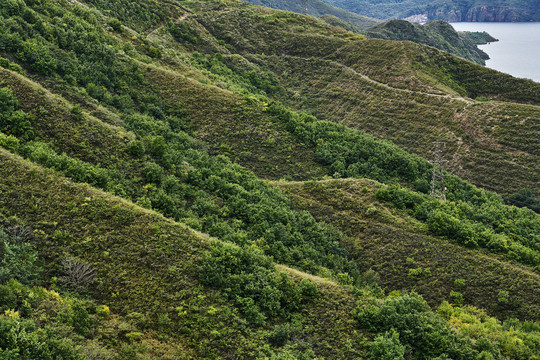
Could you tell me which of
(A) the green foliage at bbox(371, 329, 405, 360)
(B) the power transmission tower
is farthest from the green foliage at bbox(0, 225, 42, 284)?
(B) the power transmission tower

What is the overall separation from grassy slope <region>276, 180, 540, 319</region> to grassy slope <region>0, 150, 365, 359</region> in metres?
10.9

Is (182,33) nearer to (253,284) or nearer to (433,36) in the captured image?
(253,284)

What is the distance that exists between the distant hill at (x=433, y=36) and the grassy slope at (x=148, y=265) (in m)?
166

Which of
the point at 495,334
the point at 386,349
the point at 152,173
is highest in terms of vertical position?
the point at 152,173

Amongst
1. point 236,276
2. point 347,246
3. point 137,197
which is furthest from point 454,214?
point 137,197

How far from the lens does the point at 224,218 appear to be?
1213 inches

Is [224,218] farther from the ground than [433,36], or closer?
closer

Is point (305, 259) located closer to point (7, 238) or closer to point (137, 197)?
point (137, 197)

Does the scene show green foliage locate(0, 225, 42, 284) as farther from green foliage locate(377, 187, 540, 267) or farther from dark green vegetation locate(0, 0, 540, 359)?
green foliage locate(377, 187, 540, 267)

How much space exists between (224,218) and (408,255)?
54.3 ft

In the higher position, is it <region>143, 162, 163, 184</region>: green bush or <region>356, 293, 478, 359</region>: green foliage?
<region>143, 162, 163, 184</region>: green bush

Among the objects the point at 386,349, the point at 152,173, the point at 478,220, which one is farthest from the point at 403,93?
the point at 386,349

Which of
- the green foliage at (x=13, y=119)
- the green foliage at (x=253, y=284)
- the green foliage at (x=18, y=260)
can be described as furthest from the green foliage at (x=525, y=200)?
the green foliage at (x=13, y=119)

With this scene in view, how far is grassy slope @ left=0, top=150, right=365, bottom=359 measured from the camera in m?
18.3
